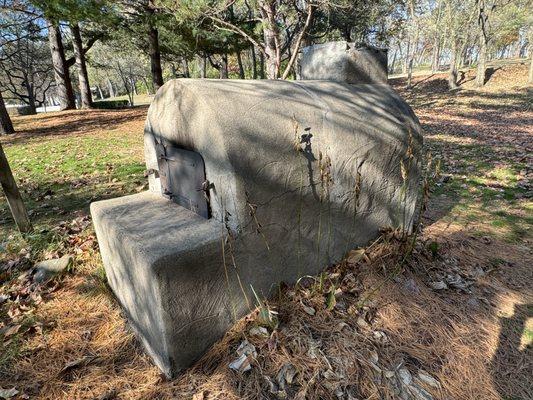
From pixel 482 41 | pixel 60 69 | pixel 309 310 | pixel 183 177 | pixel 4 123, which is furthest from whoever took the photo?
pixel 482 41

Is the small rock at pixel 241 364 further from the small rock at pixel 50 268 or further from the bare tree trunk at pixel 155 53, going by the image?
the bare tree trunk at pixel 155 53

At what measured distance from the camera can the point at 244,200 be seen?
1888 millimetres

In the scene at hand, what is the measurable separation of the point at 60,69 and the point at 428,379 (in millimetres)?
17348

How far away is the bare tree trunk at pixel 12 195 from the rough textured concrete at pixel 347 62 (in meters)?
3.25

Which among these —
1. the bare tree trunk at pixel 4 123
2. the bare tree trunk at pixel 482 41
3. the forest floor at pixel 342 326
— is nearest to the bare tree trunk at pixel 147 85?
the bare tree trunk at pixel 4 123

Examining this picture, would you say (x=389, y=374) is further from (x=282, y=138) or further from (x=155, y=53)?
(x=155, y=53)

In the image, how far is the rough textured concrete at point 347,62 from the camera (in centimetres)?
286

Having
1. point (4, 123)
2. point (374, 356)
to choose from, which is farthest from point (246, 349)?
point (4, 123)

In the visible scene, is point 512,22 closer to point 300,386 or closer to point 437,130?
point 437,130

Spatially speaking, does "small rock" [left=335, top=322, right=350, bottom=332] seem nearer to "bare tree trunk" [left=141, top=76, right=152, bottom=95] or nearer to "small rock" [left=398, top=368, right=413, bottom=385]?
"small rock" [left=398, top=368, right=413, bottom=385]

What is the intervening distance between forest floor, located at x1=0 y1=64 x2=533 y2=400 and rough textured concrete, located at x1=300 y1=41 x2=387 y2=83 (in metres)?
1.59

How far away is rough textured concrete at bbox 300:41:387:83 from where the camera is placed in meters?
2.86

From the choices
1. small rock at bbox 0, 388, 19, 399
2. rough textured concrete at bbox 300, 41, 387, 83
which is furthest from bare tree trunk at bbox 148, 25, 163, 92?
small rock at bbox 0, 388, 19, 399

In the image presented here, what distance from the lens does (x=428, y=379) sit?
181 cm
